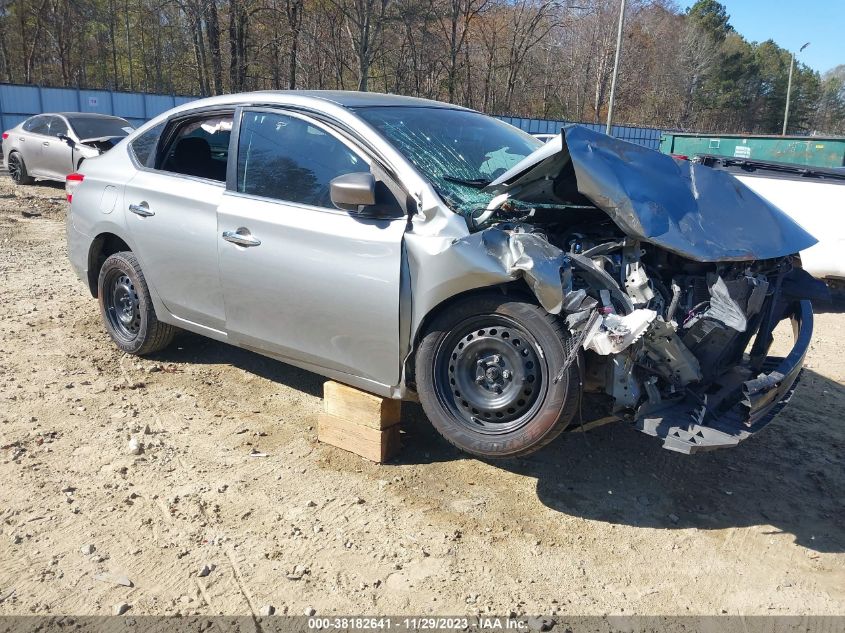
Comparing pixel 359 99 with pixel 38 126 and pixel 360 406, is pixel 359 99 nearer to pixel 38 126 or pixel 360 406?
pixel 360 406

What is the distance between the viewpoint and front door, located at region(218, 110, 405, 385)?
11.4 ft

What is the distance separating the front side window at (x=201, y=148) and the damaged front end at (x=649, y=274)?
202cm

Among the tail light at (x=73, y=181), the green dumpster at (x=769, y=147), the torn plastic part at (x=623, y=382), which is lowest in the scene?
the torn plastic part at (x=623, y=382)

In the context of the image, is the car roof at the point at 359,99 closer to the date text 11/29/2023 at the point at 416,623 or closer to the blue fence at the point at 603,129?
the date text 11/29/2023 at the point at 416,623

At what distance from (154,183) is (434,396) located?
2.58 metres

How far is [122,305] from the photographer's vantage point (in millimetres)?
5105

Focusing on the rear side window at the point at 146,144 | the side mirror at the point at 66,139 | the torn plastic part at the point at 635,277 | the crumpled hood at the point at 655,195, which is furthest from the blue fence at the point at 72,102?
the torn plastic part at the point at 635,277

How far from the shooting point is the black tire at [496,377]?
3.06m

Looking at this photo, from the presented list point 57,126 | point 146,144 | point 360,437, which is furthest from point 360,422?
point 57,126

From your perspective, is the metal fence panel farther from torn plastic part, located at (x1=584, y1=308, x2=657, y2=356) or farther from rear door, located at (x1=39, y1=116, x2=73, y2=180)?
torn plastic part, located at (x1=584, y1=308, x2=657, y2=356)

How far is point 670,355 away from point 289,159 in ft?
7.63

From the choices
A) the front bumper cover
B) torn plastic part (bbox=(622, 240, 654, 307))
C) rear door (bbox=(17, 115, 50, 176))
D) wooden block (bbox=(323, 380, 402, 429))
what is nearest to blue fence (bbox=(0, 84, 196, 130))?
rear door (bbox=(17, 115, 50, 176))

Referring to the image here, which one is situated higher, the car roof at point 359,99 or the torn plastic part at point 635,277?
the car roof at point 359,99

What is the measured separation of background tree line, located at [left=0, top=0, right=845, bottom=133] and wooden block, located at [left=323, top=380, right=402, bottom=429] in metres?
24.8
